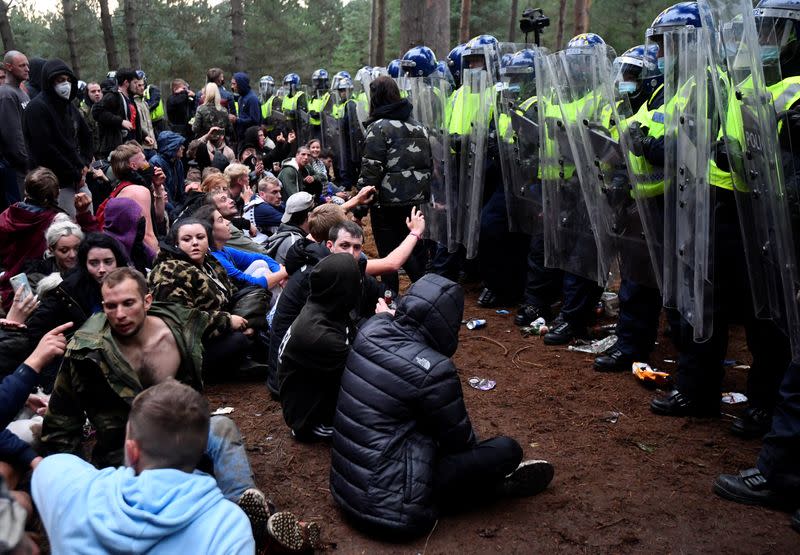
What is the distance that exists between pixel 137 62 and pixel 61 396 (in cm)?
1829

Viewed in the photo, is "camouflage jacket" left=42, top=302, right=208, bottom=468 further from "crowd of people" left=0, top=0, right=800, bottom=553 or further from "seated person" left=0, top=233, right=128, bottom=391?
"seated person" left=0, top=233, right=128, bottom=391

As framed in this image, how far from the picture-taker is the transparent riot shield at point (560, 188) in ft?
18.1

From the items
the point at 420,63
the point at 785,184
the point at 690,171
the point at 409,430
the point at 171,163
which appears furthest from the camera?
the point at 171,163

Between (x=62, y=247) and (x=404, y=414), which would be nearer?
(x=404, y=414)

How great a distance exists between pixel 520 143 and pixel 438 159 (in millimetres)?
1289

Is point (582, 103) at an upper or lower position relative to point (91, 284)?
upper

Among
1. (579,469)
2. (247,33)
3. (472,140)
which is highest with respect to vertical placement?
(247,33)

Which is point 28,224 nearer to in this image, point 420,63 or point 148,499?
point 148,499

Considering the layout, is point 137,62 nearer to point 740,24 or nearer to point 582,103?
point 582,103

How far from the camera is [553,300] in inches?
274

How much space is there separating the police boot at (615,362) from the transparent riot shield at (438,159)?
2.35m

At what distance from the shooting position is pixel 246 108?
1362 centimetres

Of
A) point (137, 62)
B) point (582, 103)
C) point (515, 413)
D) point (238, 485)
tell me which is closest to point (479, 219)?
point (582, 103)

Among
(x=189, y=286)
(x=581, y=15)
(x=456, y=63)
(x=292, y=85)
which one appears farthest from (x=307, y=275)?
(x=292, y=85)
